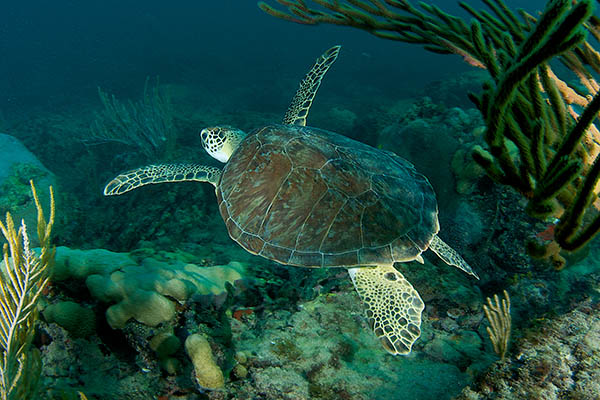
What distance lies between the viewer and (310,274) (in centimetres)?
311

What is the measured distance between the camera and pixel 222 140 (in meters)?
4.12

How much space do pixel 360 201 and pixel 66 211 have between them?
22.5 ft

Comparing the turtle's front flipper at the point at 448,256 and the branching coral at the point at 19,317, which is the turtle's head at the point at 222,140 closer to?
the branching coral at the point at 19,317

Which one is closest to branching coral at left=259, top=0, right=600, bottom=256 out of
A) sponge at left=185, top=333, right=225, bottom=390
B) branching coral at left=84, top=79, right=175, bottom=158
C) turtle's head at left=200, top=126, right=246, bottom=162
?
sponge at left=185, top=333, right=225, bottom=390

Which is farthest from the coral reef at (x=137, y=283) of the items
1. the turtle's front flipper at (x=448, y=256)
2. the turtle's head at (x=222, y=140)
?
the turtle's front flipper at (x=448, y=256)

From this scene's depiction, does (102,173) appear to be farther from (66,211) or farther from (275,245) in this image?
(275,245)

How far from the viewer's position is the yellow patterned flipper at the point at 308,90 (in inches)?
175

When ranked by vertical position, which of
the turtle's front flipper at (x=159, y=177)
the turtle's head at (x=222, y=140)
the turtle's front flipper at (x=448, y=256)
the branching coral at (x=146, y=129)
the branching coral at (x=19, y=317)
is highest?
the turtle's front flipper at (x=448, y=256)

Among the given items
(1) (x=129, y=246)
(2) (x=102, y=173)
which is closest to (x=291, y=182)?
(1) (x=129, y=246)

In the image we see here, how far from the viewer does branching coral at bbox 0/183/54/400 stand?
153 cm

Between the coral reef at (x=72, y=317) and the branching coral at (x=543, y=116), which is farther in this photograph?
the coral reef at (x=72, y=317)

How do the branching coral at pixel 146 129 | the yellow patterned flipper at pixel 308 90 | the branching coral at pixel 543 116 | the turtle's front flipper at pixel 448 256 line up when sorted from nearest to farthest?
the branching coral at pixel 543 116 → the turtle's front flipper at pixel 448 256 → the yellow patterned flipper at pixel 308 90 → the branching coral at pixel 146 129

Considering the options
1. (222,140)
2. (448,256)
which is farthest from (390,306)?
(222,140)

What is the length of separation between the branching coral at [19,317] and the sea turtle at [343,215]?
146 centimetres
